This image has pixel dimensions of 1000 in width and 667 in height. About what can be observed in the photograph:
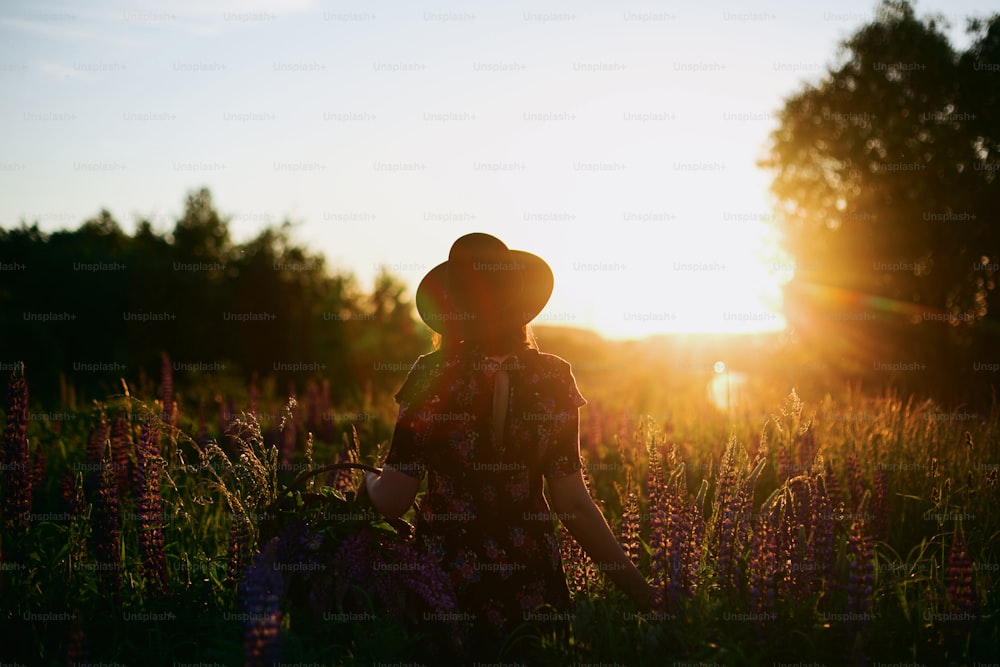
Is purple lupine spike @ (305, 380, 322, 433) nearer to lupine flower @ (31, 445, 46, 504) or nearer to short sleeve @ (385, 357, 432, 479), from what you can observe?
lupine flower @ (31, 445, 46, 504)

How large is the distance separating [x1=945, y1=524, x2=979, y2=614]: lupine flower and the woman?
1.35 meters

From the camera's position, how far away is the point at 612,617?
3.18 meters

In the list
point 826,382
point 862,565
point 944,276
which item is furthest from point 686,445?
point 944,276

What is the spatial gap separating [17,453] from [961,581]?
4.69m

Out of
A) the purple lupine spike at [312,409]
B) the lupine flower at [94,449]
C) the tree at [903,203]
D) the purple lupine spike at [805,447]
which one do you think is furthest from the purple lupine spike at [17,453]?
the tree at [903,203]

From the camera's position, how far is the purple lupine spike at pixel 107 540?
363 centimetres

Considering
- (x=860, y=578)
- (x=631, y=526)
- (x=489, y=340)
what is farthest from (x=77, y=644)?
(x=860, y=578)

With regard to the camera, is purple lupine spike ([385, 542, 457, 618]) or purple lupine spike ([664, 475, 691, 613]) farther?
purple lupine spike ([664, 475, 691, 613])

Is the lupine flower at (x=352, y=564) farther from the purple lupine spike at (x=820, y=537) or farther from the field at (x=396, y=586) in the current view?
the purple lupine spike at (x=820, y=537)

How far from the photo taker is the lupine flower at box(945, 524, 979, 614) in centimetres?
310

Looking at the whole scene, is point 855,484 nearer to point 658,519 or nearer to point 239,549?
point 658,519

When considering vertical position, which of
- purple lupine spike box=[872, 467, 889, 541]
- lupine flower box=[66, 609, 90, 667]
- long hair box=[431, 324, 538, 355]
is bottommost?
purple lupine spike box=[872, 467, 889, 541]

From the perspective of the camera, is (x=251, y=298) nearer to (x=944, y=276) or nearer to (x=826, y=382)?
(x=826, y=382)

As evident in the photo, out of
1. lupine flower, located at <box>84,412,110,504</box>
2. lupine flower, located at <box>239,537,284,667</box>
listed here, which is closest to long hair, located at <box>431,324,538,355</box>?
lupine flower, located at <box>239,537,284,667</box>
